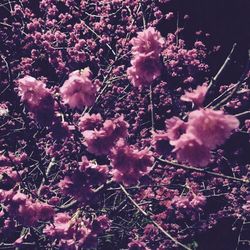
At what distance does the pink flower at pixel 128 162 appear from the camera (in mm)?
3074

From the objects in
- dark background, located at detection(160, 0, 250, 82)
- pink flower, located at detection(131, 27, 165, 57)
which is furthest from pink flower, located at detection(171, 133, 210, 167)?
dark background, located at detection(160, 0, 250, 82)

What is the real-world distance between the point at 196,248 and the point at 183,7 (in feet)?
18.2

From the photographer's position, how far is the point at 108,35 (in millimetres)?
6410

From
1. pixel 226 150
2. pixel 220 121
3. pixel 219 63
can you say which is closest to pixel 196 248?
pixel 226 150

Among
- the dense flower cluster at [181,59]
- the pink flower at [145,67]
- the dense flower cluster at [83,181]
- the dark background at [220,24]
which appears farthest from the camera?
the dark background at [220,24]

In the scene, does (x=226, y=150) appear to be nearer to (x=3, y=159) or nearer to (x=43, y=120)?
(x=3, y=159)

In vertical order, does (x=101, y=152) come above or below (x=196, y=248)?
above

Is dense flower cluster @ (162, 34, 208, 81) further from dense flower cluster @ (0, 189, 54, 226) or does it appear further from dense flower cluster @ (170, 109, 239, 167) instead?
dense flower cluster @ (170, 109, 239, 167)

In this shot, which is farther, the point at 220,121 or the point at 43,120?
the point at 43,120

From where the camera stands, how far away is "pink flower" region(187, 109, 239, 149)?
2223 millimetres

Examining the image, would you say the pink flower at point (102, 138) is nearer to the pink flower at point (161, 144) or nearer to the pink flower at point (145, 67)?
the pink flower at point (161, 144)

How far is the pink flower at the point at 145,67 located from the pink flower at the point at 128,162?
1.97 ft

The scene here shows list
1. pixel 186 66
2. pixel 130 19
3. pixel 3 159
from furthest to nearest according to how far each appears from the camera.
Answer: pixel 186 66 → pixel 130 19 → pixel 3 159

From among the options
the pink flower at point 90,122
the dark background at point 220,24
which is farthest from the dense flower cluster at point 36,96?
the dark background at point 220,24
